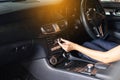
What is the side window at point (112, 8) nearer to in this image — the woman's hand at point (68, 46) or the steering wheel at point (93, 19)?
the steering wheel at point (93, 19)

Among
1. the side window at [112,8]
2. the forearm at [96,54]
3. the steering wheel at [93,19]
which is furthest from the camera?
the side window at [112,8]

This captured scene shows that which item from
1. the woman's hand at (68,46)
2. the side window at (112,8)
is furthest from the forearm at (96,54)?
the side window at (112,8)

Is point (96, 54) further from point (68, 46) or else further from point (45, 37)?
point (45, 37)

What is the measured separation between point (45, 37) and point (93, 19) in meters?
0.56

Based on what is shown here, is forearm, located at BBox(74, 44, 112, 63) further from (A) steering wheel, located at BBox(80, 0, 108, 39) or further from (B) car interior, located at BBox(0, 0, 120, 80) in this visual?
(A) steering wheel, located at BBox(80, 0, 108, 39)

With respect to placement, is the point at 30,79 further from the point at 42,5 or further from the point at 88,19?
the point at 88,19

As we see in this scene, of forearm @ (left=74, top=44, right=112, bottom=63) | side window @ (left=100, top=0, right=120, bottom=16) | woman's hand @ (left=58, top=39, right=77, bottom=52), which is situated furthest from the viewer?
side window @ (left=100, top=0, right=120, bottom=16)

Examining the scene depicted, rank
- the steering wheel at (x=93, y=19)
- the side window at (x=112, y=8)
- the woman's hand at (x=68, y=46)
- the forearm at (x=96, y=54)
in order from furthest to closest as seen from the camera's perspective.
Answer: the side window at (x=112, y=8), the steering wheel at (x=93, y=19), the woman's hand at (x=68, y=46), the forearm at (x=96, y=54)

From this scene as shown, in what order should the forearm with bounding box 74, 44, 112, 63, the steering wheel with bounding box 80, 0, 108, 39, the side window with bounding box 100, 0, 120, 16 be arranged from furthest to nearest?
the side window with bounding box 100, 0, 120, 16
the steering wheel with bounding box 80, 0, 108, 39
the forearm with bounding box 74, 44, 112, 63

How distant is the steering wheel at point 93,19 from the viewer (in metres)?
1.86

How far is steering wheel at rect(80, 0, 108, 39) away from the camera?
186 cm

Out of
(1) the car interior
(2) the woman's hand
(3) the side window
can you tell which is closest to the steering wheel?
(1) the car interior

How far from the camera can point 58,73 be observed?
1.55 meters

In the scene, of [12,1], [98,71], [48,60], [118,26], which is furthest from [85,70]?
[118,26]
